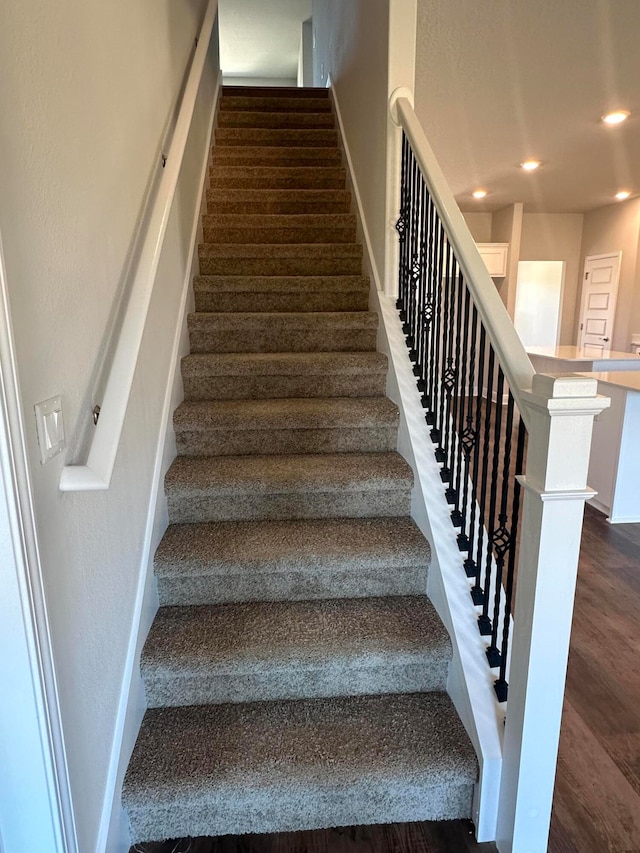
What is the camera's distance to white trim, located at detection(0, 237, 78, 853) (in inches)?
31.1

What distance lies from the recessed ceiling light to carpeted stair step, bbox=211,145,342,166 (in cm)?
196

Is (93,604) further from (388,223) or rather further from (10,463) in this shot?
(388,223)

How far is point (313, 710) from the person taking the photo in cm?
150

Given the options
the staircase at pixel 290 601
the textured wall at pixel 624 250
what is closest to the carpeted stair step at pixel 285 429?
the staircase at pixel 290 601

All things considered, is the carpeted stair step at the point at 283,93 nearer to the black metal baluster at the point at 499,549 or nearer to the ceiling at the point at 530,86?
the ceiling at the point at 530,86

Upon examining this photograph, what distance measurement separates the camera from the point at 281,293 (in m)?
2.78

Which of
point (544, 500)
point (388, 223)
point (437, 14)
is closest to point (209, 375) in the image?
point (388, 223)

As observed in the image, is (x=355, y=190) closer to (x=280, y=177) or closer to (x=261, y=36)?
(x=280, y=177)

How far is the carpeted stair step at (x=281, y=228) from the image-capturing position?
3141 mm

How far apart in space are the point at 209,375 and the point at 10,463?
153cm

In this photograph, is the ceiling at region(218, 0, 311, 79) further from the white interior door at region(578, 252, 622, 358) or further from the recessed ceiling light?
the white interior door at region(578, 252, 622, 358)

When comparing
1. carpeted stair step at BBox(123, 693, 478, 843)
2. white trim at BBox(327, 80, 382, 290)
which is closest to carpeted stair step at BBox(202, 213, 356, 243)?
white trim at BBox(327, 80, 382, 290)

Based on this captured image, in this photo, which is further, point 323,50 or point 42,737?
point 323,50

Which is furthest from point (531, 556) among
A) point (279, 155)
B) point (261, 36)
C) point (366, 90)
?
point (261, 36)
